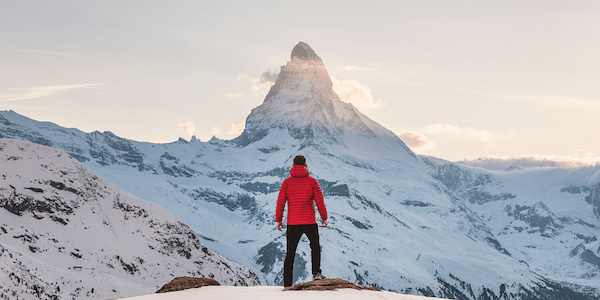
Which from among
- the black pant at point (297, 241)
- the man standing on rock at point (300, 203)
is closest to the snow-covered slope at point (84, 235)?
the black pant at point (297, 241)

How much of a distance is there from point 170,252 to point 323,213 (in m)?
70.9

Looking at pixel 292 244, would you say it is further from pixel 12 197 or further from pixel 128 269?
pixel 12 197

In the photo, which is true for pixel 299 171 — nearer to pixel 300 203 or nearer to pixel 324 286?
pixel 300 203

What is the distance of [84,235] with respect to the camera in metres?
73.4

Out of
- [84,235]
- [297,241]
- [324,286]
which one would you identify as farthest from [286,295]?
[84,235]

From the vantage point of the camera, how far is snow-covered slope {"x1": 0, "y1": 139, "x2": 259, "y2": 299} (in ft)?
184

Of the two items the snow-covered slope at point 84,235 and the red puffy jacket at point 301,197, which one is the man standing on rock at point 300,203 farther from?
the snow-covered slope at point 84,235

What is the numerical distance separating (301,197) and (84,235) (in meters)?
64.7

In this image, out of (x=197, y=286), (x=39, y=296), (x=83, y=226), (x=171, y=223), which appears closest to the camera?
(x=197, y=286)

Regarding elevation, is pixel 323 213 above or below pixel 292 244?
above

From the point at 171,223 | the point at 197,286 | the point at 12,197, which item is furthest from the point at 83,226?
the point at 197,286

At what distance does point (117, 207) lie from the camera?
8600cm

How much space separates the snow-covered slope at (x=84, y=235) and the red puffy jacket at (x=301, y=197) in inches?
1405

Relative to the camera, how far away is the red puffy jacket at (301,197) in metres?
17.8
